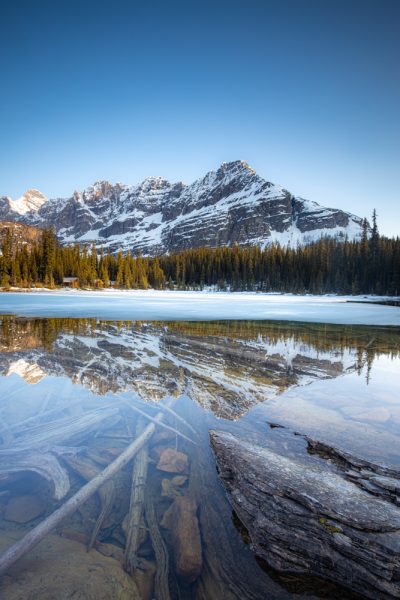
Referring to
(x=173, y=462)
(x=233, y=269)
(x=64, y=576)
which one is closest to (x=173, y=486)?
(x=173, y=462)

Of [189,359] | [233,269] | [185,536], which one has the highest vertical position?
[233,269]

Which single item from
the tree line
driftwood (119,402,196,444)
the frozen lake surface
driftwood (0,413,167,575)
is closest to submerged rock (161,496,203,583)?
driftwood (0,413,167,575)

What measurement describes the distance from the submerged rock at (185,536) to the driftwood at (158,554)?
0.06 m

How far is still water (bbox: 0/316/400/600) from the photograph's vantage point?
5.96 ft

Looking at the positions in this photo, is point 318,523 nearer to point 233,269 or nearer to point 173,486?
point 173,486

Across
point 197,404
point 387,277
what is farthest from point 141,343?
point 387,277

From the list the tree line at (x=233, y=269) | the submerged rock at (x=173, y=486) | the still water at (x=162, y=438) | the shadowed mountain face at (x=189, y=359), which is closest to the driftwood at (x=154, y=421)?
the still water at (x=162, y=438)

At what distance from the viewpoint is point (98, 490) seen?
2.48 m

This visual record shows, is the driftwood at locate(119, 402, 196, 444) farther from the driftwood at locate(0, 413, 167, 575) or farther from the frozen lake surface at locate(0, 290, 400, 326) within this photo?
the frozen lake surface at locate(0, 290, 400, 326)

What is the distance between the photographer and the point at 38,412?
3.92 meters

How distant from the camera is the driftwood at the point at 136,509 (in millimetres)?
1922

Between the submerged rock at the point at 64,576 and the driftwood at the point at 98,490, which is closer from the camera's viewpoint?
the submerged rock at the point at 64,576

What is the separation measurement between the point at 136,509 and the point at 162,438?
40.4 inches

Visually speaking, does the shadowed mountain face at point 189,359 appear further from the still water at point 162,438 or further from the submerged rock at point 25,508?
the submerged rock at point 25,508
